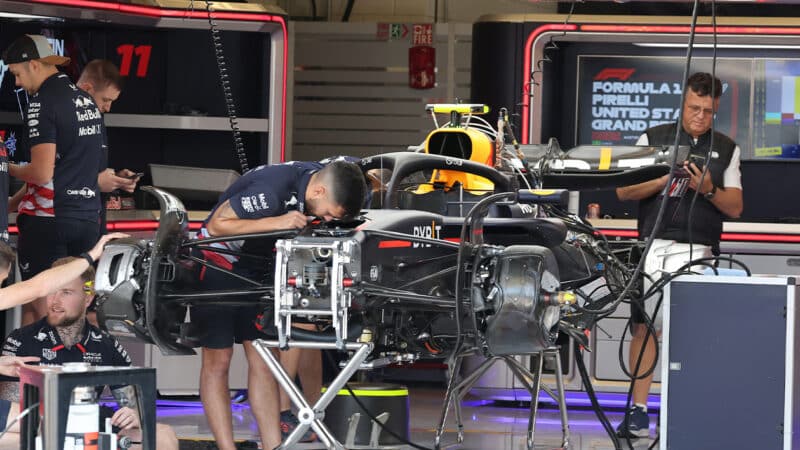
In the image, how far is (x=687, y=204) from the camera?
7180 mm

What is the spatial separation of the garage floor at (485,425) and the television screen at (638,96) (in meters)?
2.15

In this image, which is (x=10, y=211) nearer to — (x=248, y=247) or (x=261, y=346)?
(x=248, y=247)

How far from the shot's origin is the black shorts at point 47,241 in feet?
22.1

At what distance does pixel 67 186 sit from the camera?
6.83m

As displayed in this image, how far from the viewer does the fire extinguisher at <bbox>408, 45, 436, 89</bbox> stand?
12062mm

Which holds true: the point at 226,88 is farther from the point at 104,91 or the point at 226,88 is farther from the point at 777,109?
the point at 777,109

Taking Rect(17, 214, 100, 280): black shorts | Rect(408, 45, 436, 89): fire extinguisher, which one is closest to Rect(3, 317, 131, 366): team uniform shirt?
Rect(17, 214, 100, 280): black shorts

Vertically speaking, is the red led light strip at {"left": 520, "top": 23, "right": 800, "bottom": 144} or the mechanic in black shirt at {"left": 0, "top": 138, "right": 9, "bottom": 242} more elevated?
the red led light strip at {"left": 520, "top": 23, "right": 800, "bottom": 144}

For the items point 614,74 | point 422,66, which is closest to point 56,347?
point 614,74

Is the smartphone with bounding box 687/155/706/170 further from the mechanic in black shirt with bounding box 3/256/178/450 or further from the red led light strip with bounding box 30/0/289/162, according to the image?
the red led light strip with bounding box 30/0/289/162

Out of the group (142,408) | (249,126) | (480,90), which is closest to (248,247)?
(142,408)

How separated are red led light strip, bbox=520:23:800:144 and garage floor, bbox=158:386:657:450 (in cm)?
174

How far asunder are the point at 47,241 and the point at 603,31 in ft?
12.4

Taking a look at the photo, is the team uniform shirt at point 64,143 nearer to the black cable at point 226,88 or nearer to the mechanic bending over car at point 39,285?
the black cable at point 226,88
